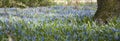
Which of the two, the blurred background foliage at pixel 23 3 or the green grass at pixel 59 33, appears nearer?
the green grass at pixel 59 33

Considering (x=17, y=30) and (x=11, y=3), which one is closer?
(x=17, y=30)

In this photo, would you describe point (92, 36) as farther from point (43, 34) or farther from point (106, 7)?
point (106, 7)

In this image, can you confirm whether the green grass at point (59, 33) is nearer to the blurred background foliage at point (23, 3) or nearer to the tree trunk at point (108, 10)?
the tree trunk at point (108, 10)

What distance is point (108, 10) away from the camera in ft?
23.8

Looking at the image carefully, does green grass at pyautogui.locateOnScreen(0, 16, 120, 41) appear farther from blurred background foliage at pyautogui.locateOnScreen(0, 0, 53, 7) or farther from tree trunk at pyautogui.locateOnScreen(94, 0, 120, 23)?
blurred background foliage at pyautogui.locateOnScreen(0, 0, 53, 7)

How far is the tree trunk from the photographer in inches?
283

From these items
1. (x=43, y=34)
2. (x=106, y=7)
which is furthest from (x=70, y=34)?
(x=106, y=7)

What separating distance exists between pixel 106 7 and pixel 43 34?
227 cm

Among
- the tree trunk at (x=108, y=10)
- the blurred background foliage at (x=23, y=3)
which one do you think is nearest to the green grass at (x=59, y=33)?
the tree trunk at (x=108, y=10)

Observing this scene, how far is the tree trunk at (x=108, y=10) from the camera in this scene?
7.18m

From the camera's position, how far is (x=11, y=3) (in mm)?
16609

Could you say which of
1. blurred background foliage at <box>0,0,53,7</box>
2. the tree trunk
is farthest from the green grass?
blurred background foliage at <box>0,0,53,7</box>

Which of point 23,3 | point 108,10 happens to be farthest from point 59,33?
point 23,3

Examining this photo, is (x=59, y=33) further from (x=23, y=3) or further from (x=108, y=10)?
(x=23, y=3)
